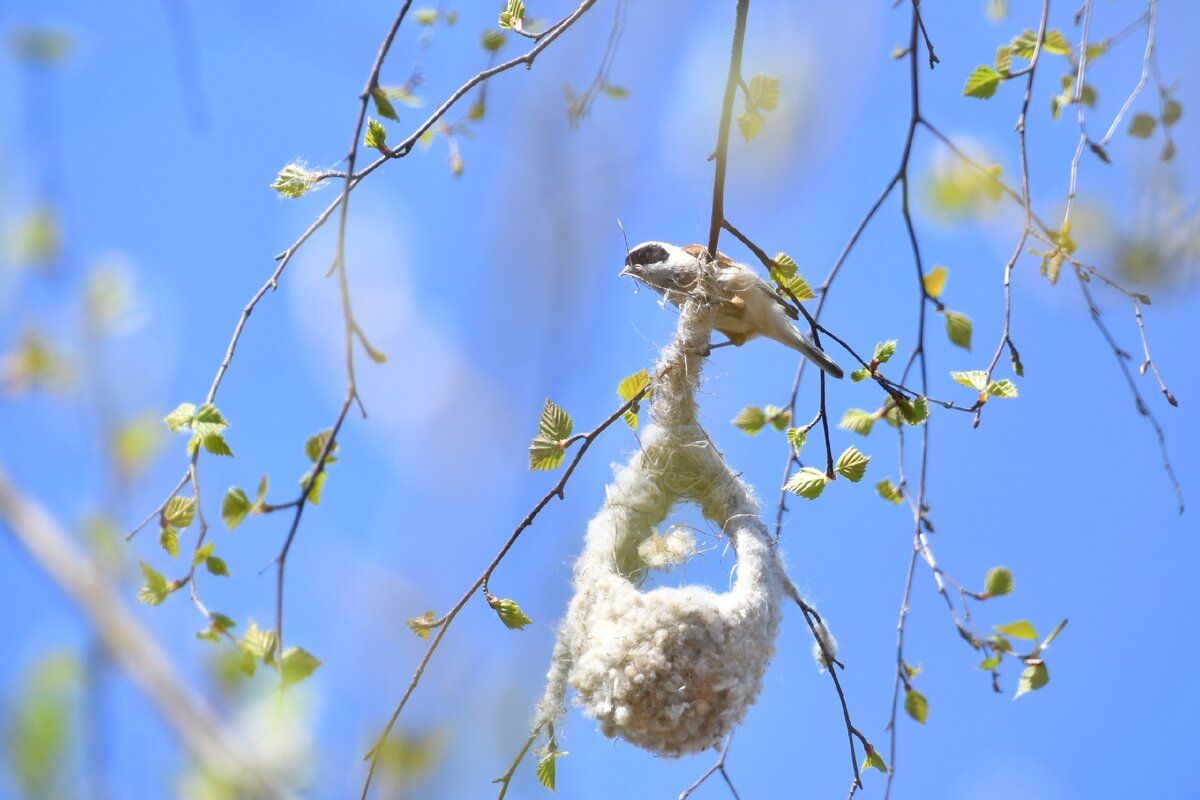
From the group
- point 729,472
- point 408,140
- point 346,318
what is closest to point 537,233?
point 346,318

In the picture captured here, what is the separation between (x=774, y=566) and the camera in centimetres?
159

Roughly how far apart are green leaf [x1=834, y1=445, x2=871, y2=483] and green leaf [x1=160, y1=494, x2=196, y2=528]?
2.82 feet

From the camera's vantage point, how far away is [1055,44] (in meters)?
1.66

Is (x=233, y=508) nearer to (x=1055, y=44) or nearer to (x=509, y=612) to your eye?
(x=509, y=612)

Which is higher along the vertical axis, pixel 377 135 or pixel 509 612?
pixel 377 135

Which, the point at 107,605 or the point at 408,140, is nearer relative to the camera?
the point at 107,605

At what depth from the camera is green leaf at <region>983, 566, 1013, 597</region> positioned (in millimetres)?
1532

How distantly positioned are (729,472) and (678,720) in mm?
417

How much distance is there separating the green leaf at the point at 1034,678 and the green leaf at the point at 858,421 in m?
0.44

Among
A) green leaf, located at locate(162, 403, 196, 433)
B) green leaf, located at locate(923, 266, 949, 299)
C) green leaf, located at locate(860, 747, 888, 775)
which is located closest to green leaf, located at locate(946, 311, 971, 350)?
green leaf, located at locate(923, 266, 949, 299)

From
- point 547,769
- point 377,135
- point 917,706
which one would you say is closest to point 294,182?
point 377,135

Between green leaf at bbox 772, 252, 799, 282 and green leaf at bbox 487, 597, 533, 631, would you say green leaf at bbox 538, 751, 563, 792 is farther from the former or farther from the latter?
green leaf at bbox 772, 252, 799, 282

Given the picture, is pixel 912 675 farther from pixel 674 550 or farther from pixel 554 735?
pixel 554 735

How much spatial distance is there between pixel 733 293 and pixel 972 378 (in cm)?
36
